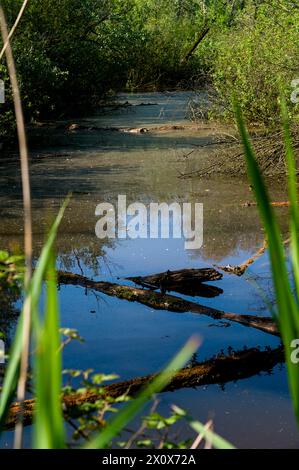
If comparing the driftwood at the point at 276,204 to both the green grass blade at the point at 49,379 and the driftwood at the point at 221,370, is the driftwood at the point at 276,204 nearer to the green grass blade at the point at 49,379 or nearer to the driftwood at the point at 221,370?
the driftwood at the point at 221,370

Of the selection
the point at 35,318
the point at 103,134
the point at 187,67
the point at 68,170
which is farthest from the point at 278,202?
the point at 187,67

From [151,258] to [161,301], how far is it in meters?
1.33

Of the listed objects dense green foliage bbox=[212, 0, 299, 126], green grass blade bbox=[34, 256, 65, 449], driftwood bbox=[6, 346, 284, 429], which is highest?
dense green foliage bbox=[212, 0, 299, 126]

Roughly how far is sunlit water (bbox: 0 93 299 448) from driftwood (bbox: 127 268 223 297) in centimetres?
13

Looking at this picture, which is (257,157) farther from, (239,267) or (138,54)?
(138,54)

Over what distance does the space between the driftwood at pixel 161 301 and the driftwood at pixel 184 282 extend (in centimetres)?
23

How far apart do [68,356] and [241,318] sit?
3.75 feet

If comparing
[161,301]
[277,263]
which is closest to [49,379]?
A: [277,263]

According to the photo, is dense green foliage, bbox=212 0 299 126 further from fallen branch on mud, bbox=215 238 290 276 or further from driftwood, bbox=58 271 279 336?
driftwood, bbox=58 271 279 336

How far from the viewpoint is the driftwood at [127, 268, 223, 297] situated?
6148 millimetres

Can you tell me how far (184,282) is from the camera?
6.20m

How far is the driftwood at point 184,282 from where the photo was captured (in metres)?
6.15

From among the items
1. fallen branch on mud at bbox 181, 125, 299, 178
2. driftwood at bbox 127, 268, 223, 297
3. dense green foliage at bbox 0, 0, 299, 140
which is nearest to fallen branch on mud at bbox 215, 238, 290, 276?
driftwood at bbox 127, 268, 223, 297
